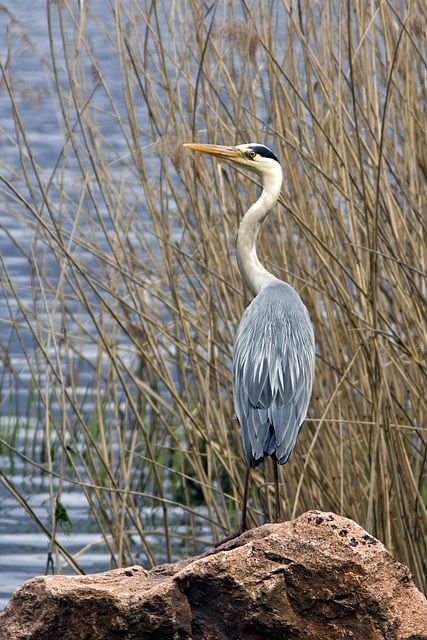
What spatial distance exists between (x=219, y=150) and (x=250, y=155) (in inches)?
3.4

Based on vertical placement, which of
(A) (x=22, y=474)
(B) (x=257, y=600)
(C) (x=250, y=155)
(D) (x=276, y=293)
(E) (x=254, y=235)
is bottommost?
(A) (x=22, y=474)

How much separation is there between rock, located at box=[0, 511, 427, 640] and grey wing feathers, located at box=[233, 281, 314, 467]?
2.01ft

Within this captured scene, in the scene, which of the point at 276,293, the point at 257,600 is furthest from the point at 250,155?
the point at 257,600

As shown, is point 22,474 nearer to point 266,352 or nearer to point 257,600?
point 266,352

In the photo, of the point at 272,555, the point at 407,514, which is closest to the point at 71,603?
the point at 272,555

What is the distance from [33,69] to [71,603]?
37.7 feet

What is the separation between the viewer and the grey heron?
10.5ft

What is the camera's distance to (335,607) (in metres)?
2.50

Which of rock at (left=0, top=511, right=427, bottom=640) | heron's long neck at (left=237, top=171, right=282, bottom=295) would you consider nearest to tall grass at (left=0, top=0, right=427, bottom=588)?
heron's long neck at (left=237, top=171, right=282, bottom=295)

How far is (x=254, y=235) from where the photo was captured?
3748 mm

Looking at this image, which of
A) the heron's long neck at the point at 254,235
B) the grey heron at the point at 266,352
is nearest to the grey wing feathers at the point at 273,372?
the grey heron at the point at 266,352

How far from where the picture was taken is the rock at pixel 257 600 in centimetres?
246

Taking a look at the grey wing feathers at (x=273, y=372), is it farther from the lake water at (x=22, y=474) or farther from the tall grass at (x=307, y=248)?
the lake water at (x=22, y=474)

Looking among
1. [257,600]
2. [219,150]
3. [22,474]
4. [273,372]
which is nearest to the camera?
[257,600]
